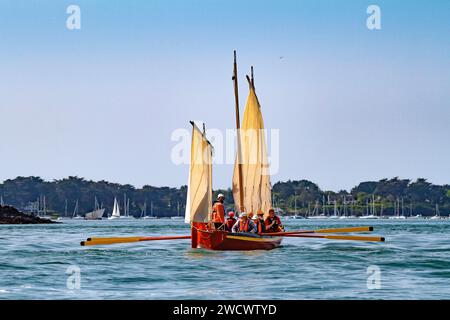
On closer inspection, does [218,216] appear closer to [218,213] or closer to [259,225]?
[218,213]

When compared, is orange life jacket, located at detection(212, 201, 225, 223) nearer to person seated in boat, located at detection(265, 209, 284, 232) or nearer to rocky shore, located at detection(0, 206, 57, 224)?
person seated in boat, located at detection(265, 209, 284, 232)

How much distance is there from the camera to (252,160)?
50.3m

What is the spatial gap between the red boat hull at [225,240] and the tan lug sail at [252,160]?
3.98 meters

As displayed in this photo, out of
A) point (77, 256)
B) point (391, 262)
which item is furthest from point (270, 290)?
point (77, 256)

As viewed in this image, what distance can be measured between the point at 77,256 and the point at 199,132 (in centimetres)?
972

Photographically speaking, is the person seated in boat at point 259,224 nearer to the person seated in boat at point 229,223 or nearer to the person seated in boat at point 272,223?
the person seated in boat at point 272,223

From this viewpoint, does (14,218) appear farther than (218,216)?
Yes

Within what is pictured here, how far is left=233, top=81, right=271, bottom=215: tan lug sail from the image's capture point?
49.8 metres

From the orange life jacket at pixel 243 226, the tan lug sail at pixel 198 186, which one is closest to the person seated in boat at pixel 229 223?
the orange life jacket at pixel 243 226

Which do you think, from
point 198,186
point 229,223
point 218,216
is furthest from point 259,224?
point 198,186

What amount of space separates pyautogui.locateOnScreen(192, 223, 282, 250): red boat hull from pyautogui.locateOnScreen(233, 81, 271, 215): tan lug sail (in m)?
3.98

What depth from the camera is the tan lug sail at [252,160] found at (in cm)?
4978

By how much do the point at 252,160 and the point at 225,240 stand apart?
295 inches
